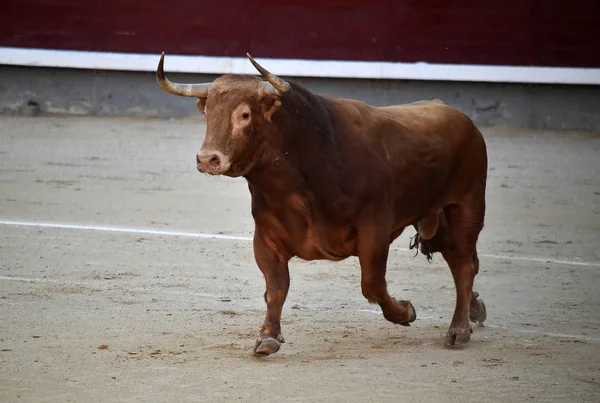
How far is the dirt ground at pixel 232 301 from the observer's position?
142 inches

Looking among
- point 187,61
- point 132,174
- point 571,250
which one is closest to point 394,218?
point 571,250

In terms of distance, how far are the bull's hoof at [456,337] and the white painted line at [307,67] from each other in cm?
631

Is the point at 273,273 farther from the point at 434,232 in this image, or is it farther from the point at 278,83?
the point at 434,232

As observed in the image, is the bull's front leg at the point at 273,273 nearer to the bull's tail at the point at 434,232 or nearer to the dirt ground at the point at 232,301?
the dirt ground at the point at 232,301

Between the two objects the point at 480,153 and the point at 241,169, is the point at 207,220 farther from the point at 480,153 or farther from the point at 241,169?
the point at 241,169

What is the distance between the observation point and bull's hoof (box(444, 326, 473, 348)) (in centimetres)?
418

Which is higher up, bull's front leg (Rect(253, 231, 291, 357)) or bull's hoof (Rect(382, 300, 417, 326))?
bull's front leg (Rect(253, 231, 291, 357))

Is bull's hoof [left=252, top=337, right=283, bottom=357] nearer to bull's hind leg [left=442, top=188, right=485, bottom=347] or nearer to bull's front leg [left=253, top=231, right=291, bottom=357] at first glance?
bull's front leg [left=253, top=231, right=291, bottom=357]

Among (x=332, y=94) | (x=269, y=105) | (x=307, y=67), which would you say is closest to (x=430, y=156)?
(x=269, y=105)

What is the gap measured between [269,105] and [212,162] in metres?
0.28

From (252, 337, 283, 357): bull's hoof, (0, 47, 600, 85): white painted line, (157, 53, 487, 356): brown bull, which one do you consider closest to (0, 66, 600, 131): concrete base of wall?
(0, 47, 600, 85): white painted line

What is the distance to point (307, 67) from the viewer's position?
10.6m

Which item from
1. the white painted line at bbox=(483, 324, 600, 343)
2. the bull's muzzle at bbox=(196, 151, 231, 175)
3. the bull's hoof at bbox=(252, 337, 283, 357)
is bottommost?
the white painted line at bbox=(483, 324, 600, 343)

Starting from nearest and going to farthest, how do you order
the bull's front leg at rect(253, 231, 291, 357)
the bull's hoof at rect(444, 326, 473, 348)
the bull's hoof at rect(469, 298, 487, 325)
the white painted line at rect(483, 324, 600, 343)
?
the bull's front leg at rect(253, 231, 291, 357)
the bull's hoof at rect(444, 326, 473, 348)
the white painted line at rect(483, 324, 600, 343)
the bull's hoof at rect(469, 298, 487, 325)
